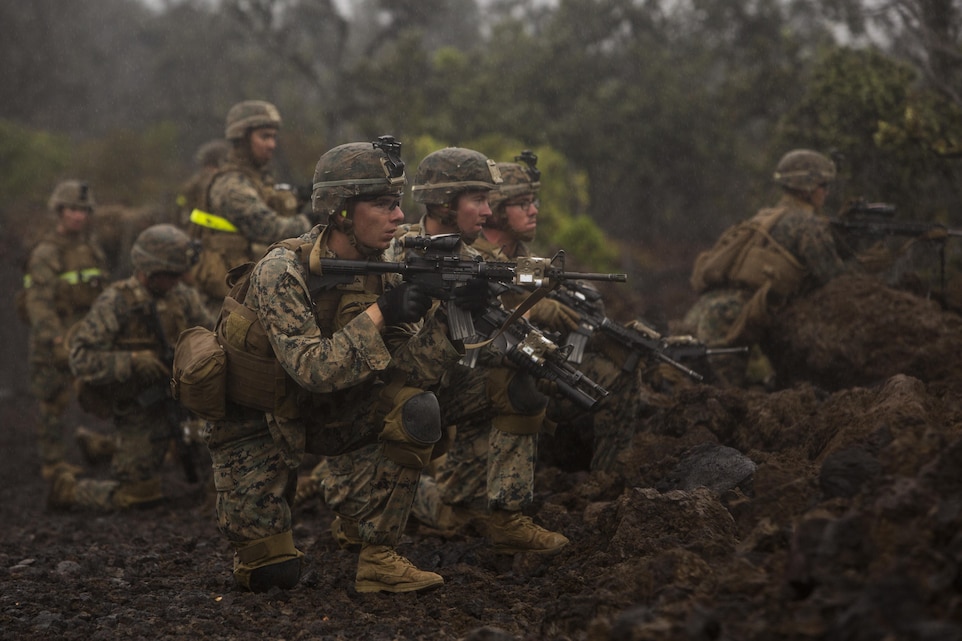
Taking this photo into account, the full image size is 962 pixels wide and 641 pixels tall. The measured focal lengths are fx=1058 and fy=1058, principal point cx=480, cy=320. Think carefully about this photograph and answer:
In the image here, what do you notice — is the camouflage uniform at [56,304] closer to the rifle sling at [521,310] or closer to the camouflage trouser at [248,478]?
the camouflage trouser at [248,478]

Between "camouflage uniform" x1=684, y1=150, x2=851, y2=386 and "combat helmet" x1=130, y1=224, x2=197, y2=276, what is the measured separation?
14.1ft

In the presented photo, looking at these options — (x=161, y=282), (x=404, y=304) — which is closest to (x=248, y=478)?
(x=404, y=304)

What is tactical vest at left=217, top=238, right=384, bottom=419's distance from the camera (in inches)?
194

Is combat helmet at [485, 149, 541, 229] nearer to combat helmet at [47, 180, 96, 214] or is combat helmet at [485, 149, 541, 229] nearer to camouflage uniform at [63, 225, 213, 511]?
camouflage uniform at [63, 225, 213, 511]

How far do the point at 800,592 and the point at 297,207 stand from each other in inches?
261

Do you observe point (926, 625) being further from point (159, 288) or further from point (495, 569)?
point (159, 288)

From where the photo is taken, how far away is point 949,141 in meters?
10.9

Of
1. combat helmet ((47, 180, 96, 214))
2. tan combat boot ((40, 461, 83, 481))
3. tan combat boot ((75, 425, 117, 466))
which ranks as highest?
combat helmet ((47, 180, 96, 214))

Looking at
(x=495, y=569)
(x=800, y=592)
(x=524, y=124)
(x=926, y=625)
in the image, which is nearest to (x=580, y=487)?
(x=495, y=569)

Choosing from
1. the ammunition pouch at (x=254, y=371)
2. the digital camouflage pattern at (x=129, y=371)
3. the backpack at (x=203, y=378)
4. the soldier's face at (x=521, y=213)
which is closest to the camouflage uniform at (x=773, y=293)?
the soldier's face at (x=521, y=213)

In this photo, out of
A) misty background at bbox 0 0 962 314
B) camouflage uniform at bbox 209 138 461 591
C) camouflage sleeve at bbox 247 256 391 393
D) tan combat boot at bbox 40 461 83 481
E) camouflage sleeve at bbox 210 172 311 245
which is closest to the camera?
camouflage sleeve at bbox 247 256 391 393

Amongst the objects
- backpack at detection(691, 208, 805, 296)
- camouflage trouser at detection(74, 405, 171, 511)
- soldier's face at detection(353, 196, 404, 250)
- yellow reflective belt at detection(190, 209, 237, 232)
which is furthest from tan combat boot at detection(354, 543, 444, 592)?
backpack at detection(691, 208, 805, 296)

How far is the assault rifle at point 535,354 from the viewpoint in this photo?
18.1ft

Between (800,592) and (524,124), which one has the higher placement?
(524,124)
